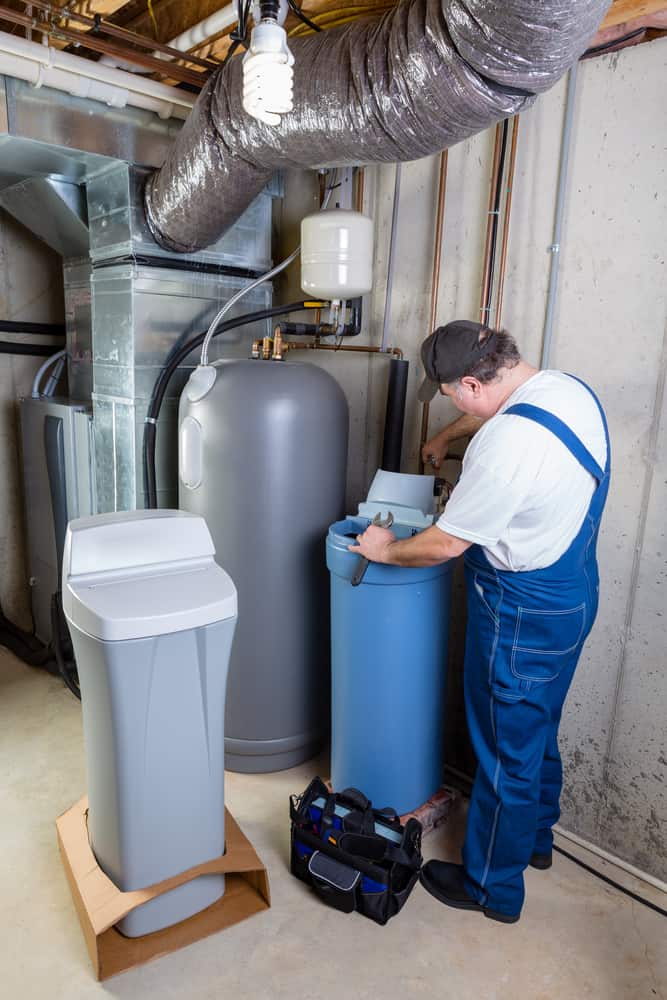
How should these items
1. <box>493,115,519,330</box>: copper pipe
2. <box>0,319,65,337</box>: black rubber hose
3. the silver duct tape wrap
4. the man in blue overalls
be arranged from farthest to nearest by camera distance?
<box>0,319,65,337</box>: black rubber hose, <box>493,115,519,330</box>: copper pipe, the man in blue overalls, the silver duct tape wrap

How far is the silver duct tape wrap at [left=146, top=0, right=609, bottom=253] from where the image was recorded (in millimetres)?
1252

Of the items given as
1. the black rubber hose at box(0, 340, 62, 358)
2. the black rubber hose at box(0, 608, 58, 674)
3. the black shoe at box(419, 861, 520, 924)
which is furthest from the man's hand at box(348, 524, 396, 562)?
the black rubber hose at box(0, 340, 62, 358)

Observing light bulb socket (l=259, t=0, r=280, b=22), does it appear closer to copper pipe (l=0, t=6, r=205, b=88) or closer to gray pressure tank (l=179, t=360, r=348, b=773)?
copper pipe (l=0, t=6, r=205, b=88)

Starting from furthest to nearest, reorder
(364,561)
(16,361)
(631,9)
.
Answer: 1. (16,361)
2. (364,561)
3. (631,9)

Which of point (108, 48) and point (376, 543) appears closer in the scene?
point (376, 543)

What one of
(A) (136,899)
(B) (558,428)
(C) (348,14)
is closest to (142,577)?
(A) (136,899)

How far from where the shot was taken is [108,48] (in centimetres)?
190

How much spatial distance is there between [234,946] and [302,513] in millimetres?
1124

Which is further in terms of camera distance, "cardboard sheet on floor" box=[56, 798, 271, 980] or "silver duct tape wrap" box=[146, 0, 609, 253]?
"cardboard sheet on floor" box=[56, 798, 271, 980]

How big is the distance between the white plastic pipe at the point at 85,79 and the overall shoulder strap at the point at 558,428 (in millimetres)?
→ 1517

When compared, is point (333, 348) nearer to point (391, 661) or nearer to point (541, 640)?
point (391, 661)

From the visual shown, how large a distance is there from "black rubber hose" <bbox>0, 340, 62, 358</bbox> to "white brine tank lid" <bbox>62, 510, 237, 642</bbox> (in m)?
1.75

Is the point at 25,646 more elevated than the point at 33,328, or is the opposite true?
the point at 33,328

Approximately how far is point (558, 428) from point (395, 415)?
0.78 meters
